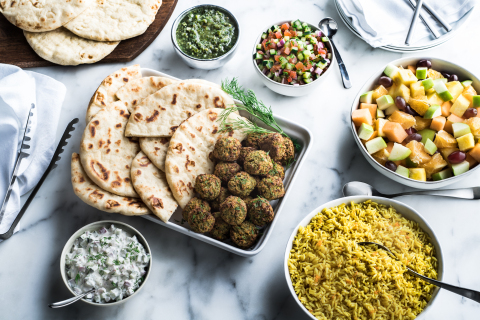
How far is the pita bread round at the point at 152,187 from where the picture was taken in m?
2.83

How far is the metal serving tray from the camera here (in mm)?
2811

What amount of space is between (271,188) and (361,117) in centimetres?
100

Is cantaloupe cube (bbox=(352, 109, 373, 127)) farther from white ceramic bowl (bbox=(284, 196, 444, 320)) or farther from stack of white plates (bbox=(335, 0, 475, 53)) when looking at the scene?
stack of white plates (bbox=(335, 0, 475, 53))

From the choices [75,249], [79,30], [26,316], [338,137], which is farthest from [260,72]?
[26,316]

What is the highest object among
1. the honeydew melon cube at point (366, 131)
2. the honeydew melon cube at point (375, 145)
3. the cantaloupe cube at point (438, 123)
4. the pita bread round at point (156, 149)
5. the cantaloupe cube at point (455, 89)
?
the cantaloupe cube at point (455, 89)

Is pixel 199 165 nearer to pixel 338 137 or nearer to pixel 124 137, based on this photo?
pixel 124 137

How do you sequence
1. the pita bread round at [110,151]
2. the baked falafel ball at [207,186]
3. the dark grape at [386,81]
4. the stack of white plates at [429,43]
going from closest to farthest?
1. the baked falafel ball at [207,186]
2. the pita bread round at [110,151]
3. the dark grape at [386,81]
4. the stack of white plates at [429,43]

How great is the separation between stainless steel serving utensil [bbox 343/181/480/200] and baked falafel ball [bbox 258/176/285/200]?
0.70 metres

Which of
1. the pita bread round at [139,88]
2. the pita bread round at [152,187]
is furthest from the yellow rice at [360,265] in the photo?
the pita bread round at [139,88]

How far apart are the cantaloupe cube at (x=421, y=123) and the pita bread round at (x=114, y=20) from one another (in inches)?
109

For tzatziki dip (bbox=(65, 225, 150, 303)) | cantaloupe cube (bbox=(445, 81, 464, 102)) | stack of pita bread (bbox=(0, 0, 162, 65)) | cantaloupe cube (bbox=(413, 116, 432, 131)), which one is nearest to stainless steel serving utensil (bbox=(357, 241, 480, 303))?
cantaloupe cube (bbox=(413, 116, 432, 131))

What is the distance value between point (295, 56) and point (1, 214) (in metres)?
2.96

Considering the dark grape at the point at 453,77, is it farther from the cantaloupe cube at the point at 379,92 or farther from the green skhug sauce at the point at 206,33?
the green skhug sauce at the point at 206,33

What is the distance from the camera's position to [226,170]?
294cm
